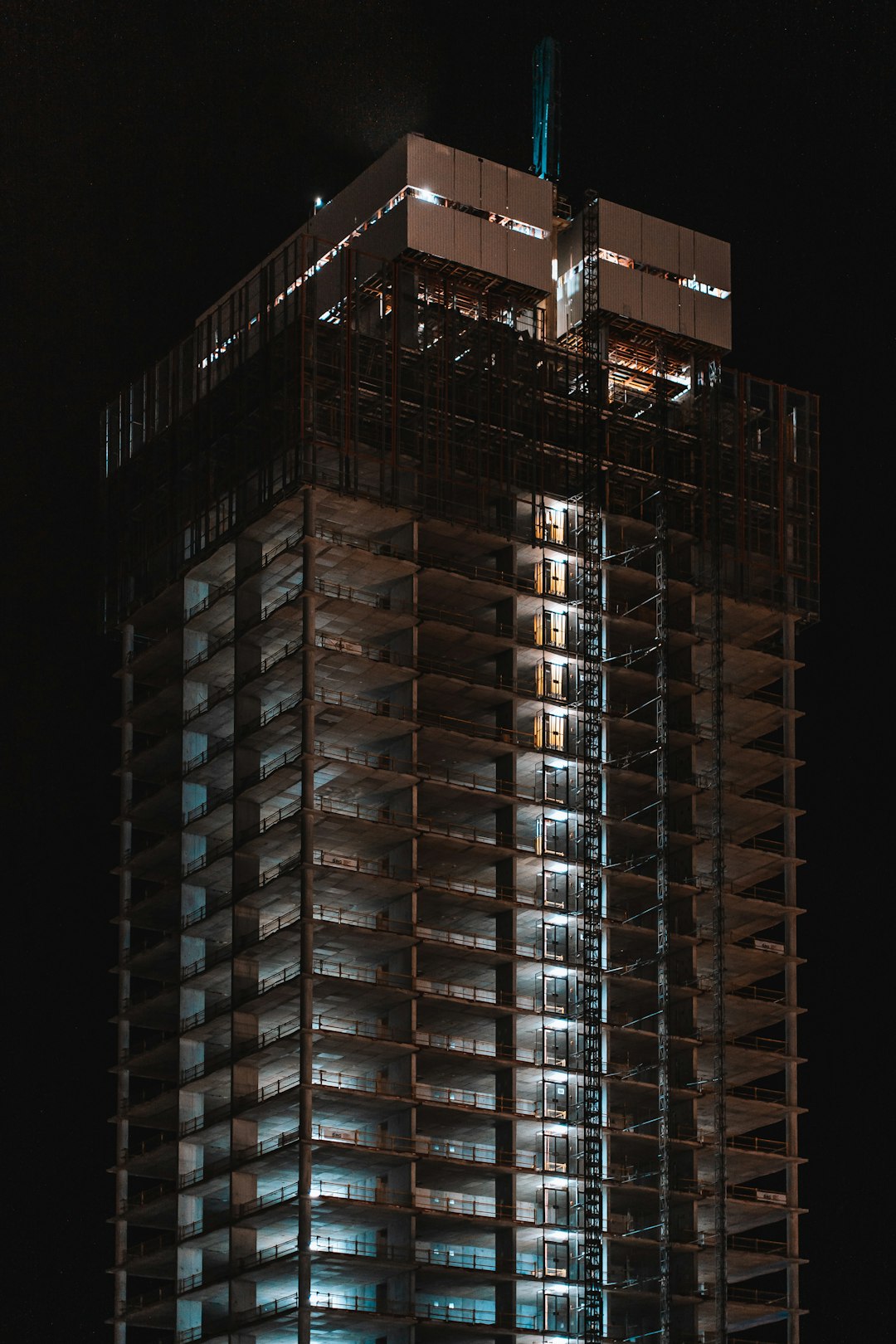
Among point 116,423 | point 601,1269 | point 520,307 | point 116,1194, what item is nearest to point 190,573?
point 116,423

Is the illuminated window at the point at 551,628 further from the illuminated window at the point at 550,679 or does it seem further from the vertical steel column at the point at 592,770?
the illuminated window at the point at 550,679

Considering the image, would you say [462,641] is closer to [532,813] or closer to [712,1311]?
[532,813]

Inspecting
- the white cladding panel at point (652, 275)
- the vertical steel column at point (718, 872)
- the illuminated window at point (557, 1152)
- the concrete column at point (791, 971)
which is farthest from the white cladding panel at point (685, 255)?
the illuminated window at point (557, 1152)

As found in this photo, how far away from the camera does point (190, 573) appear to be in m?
156

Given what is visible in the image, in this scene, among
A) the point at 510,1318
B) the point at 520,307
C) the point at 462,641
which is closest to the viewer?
the point at 510,1318

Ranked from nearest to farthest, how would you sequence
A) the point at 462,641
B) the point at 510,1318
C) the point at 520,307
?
the point at 510,1318 < the point at 462,641 < the point at 520,307

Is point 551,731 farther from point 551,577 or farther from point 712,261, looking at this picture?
point 712,261

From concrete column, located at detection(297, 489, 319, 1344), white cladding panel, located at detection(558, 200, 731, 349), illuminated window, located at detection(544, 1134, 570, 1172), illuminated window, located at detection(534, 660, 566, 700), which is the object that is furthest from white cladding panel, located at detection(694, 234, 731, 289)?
illuminated window, located at detection(544, 1134, 570, 1172)

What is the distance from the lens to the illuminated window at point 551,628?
15462 centimetres

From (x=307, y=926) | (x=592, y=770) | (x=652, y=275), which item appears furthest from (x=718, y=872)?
(x=652, y=275)

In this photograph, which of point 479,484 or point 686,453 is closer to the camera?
point 479,484

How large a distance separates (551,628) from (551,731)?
6.02 m

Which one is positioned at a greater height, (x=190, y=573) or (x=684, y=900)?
(x=190, y=573)

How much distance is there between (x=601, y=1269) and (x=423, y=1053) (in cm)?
1481
